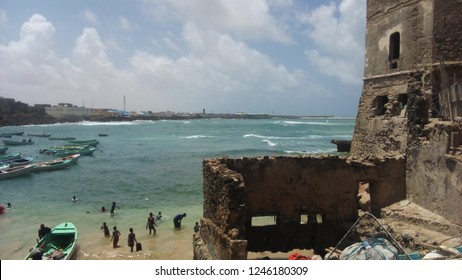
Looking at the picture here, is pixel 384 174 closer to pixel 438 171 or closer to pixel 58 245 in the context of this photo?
pixel 438 171

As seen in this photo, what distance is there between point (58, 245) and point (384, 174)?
14332 mm

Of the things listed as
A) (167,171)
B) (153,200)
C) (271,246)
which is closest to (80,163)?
(167,171)

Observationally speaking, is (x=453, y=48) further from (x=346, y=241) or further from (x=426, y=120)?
(x=346, y=241)

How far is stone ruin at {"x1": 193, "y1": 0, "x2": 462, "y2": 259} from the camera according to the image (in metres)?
11.2

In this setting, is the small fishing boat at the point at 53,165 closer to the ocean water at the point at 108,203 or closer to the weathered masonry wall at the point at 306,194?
the ocean water at the point at 108,203

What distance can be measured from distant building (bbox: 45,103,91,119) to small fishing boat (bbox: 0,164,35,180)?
129574 millimetres

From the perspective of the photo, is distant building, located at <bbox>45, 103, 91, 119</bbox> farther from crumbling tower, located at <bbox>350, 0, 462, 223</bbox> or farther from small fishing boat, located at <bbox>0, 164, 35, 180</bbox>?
crumbling tower, located at <bbox>350, 0, 462, 223</bbox>

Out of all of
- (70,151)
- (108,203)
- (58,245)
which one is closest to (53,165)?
(70,151)

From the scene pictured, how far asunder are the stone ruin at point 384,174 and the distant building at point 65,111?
542ft

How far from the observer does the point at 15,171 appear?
134 feet

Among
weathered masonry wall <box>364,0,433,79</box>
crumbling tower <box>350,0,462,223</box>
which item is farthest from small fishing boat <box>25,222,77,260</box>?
weathered masonry wall <box>364,0,433,79</box>

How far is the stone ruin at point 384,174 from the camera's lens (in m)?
11.2

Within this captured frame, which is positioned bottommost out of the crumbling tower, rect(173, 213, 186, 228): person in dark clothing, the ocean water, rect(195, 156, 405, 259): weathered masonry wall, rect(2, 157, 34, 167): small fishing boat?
the ocean water

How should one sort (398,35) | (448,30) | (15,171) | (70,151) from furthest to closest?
(70,151)
(15,171)
(398,35)
(448,30)
